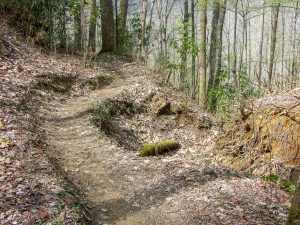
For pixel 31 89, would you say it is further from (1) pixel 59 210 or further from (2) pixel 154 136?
(1) pixel 59 210

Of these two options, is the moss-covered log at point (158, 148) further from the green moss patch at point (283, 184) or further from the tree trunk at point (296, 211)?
the tree trunk at point (296, 211)

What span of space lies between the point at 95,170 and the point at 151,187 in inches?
44.8

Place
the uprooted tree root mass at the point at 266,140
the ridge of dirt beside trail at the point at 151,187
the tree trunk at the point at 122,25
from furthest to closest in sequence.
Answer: the tree trunk at the point at 122,25, the uprooted tree root mass at the point at 266,140, the ridge of dirt beside trail at the point at 151,187

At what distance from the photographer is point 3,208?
4.27 m

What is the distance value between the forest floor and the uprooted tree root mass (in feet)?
2.46

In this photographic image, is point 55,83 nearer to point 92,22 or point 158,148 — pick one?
point 158,148

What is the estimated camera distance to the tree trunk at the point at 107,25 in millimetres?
15031

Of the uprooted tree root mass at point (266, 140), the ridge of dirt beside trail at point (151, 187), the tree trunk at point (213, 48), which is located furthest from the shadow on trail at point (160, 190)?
the tree trunk at point (213, 48)

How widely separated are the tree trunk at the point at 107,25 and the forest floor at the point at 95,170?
483 centimetres

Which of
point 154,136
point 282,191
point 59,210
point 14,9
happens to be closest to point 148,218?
point 59,210

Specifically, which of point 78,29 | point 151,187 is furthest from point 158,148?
point 78,29

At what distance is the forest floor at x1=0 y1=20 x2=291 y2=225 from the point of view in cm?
481

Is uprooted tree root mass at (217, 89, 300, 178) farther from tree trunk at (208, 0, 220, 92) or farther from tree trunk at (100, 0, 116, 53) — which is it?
tree trunk at (208, 0, 220, 92)

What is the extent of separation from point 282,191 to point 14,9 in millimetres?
11180
